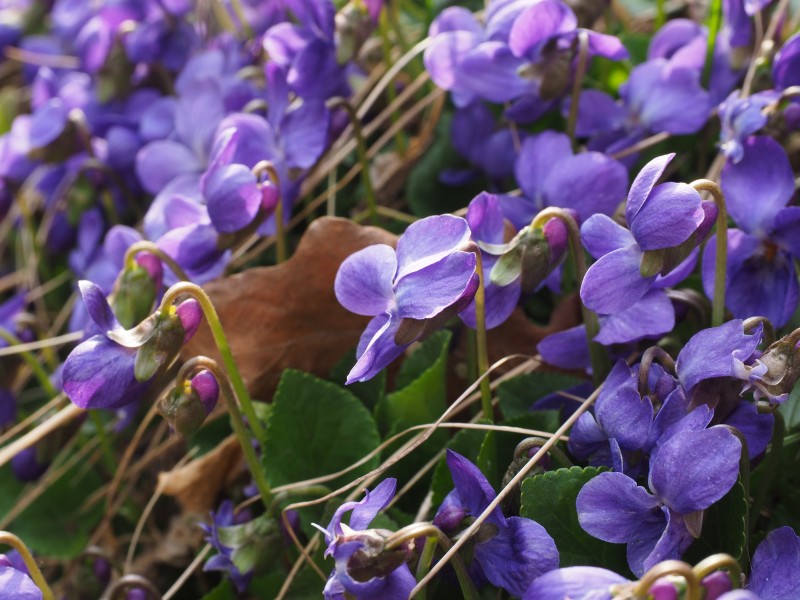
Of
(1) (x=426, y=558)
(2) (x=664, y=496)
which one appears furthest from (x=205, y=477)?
(2) (x=664, y=496)

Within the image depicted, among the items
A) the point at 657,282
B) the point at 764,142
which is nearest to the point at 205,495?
the point at 657,282

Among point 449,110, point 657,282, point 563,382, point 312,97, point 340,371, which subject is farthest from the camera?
point 449,110

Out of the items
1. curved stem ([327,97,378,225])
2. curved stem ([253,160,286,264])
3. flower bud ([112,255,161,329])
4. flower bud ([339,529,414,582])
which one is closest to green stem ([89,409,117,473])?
flower bud ([112,255,161,329])

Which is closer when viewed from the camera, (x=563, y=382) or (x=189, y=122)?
(x=563, y=382)

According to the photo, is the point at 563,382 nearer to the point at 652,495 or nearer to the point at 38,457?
the point at 652,495

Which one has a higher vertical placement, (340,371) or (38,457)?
(340,371)

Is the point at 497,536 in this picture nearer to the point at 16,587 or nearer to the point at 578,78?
the point at 16,587
